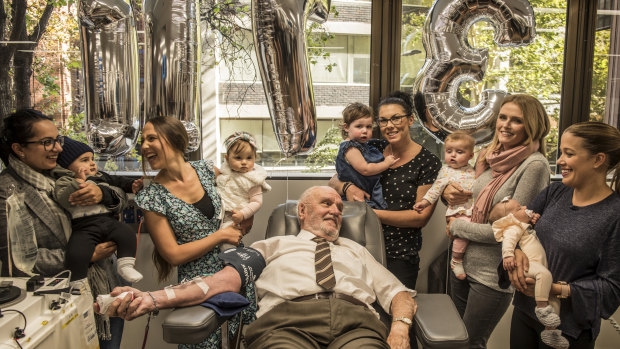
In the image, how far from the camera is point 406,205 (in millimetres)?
2217

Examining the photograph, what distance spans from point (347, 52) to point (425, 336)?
2.03 meters

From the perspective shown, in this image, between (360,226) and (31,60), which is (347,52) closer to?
(360,226)

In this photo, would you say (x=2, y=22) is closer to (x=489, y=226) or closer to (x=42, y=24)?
(x=42, y=24)

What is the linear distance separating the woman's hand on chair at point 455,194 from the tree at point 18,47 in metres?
2.24

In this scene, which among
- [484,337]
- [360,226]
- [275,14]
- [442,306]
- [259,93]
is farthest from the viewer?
[259,93]

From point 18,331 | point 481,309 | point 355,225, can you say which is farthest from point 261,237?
point 18,331

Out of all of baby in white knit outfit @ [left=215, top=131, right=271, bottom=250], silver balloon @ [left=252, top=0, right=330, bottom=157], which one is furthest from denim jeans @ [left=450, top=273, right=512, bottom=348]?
silver balloon @ [left=252, top=0, right=330, bottom=157]

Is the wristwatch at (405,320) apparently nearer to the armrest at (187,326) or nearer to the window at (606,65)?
the armrest at (187,326)

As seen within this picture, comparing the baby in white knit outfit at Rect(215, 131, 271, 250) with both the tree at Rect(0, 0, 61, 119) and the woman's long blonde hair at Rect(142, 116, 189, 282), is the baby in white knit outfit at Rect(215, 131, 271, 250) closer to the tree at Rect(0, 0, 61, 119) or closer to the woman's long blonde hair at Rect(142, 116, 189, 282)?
the woman's long blonde hair at Rect(142, 116, 189, 282)

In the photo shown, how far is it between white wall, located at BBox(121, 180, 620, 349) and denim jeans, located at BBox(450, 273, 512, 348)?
2.59ft

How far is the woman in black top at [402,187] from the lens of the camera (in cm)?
219

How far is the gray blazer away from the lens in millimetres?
1662

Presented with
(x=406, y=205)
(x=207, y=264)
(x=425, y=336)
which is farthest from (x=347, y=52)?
(x=425, y=336)

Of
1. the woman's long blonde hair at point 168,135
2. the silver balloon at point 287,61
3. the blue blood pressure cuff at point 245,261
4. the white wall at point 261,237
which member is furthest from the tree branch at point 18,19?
the silver balloon at point 287,61
